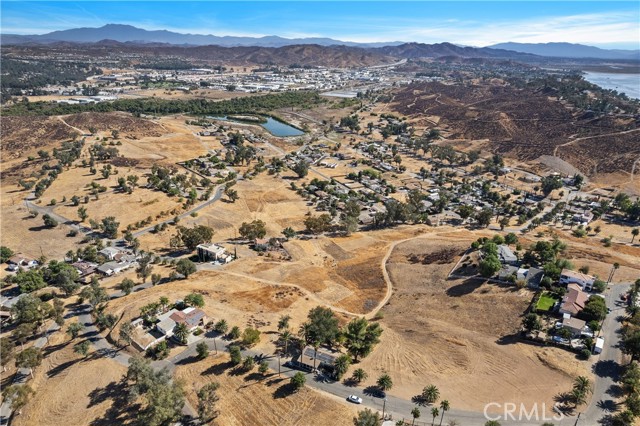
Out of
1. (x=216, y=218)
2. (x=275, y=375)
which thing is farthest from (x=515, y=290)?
(x=216, y=218)

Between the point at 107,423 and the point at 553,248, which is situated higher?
the point at 553,248

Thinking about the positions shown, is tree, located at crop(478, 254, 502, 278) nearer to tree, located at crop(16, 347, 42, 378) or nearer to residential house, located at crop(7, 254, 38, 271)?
tree, located at crop(16, 347, 42, 378)

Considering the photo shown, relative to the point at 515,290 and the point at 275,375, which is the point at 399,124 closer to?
the point at 515,290

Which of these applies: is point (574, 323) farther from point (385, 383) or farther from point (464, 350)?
point (385, 383)

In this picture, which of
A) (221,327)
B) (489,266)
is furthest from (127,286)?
(489,266)

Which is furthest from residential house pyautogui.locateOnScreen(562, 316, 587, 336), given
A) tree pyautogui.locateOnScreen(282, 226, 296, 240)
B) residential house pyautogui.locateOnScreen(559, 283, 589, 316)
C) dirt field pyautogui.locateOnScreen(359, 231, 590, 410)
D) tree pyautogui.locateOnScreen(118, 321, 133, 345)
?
tree pyautogui.locateOnScreen(118, 321, 133, 345)

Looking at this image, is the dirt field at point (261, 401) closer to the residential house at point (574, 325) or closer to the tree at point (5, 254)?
the residential house at point (574, 325)
